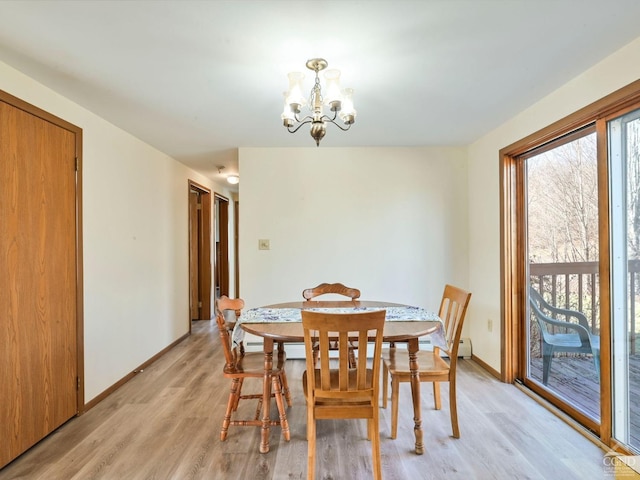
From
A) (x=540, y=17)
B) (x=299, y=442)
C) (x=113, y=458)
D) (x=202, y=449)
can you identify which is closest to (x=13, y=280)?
(x=113, y=458)

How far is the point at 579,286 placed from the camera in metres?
2.19

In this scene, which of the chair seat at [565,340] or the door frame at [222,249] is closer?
the chair seat at [565,340]

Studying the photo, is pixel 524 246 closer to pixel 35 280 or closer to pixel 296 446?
pixel 296 446

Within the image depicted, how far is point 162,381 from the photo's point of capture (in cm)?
290

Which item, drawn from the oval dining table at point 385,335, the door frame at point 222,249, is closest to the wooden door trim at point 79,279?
the oval dining table at point 385,335

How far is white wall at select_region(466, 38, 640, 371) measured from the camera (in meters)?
1.99

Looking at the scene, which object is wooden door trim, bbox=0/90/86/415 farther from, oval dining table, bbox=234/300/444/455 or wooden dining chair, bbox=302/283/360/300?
wooden dining chair, bbox=302/283/360/300

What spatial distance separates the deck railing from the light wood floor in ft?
2.43

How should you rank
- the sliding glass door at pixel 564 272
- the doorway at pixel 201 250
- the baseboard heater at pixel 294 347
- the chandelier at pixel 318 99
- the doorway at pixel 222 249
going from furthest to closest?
1. the doorway at pixel 222 249
2. the doorway at pixel 201 250
3. the baseboard heater at pixel 294 347
4. the sliding glass door at pixel 564 272
5. the chandelier at pixel 318 99

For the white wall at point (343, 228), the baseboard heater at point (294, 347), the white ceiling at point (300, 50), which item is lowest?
the baseboard heater at point (294, 347)

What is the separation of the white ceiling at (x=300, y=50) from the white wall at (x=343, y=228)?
92cm

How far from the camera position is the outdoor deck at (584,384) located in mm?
1788

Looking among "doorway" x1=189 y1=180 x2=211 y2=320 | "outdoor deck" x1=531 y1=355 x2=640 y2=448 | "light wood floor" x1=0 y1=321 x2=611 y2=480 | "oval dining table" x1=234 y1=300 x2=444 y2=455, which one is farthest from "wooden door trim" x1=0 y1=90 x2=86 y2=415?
"outdoor deck" x1=531 y1=355 x2=640 y2=448

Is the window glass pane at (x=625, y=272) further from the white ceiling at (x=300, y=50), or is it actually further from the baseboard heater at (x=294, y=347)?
the baseboard heater at (x=294, y=347)
